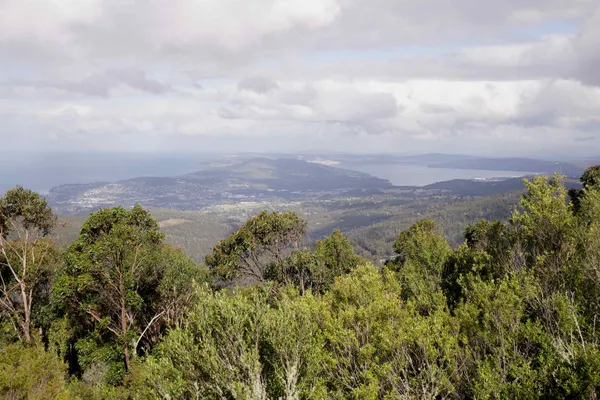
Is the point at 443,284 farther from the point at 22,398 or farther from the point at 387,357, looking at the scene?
the point at 22,398

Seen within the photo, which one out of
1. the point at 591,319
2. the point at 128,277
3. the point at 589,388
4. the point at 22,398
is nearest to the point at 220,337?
the point at 22,398

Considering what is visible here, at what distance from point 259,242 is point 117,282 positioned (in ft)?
42.5

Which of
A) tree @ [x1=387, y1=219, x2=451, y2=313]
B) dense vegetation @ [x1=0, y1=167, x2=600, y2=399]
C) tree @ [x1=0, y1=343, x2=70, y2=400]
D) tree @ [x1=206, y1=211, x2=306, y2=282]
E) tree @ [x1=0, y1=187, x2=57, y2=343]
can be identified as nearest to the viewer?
dense vegetation @ [x1=0, y1=167, x2=600, y2=399]

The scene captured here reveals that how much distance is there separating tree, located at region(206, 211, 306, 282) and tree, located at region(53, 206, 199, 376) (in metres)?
3.95

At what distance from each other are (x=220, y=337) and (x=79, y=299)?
22974 millimetres

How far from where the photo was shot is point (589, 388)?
1245 centimetres

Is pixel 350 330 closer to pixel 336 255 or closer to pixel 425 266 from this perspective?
pixel 425 266

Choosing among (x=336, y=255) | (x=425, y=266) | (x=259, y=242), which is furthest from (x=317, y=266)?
(x=425, y=266)

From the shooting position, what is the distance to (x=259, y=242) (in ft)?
121

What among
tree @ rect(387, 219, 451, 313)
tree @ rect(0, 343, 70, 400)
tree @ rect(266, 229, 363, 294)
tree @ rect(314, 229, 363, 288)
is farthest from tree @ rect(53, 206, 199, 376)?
tree @ rect(387, 219, 451, 313)

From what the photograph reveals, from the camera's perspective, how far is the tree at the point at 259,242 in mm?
36656

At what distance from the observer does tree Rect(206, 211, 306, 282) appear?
1443 inches

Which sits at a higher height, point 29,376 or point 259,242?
point 259,242

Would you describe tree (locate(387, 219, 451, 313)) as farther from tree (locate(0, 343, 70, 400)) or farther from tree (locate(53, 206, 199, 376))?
tree (locate(0, 343, 70, 400))
